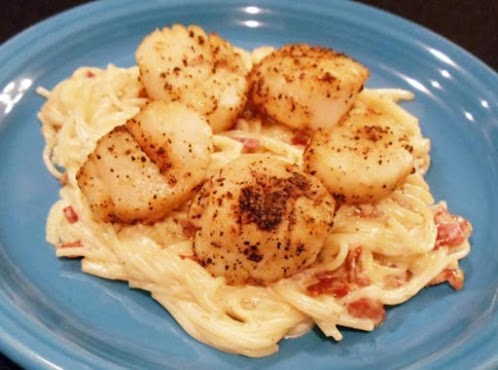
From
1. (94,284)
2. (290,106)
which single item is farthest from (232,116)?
(94,284)

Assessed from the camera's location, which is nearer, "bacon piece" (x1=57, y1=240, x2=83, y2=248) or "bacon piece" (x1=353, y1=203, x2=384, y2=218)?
"bacon piece" (x1=57, y1=240, x2=83, y2=248)

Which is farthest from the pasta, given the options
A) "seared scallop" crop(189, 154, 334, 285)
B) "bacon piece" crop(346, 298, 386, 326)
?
"seared scallop" crop(189, 154, 334, 285)

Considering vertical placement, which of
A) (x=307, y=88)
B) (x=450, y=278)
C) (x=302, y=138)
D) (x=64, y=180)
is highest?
(x=307, y=88)

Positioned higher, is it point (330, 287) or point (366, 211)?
point (366, 211)

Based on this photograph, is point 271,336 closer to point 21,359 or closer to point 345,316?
point 345,316

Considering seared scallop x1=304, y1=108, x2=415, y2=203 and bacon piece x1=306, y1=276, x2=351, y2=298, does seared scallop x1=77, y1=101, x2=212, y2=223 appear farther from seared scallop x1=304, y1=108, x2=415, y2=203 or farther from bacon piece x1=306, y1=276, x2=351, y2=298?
bacon piece x1=306, y1=276, x2=351, y2=298

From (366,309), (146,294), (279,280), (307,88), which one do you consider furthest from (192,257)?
(307,88)

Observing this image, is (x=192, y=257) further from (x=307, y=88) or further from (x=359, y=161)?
(x=307, y=88)
